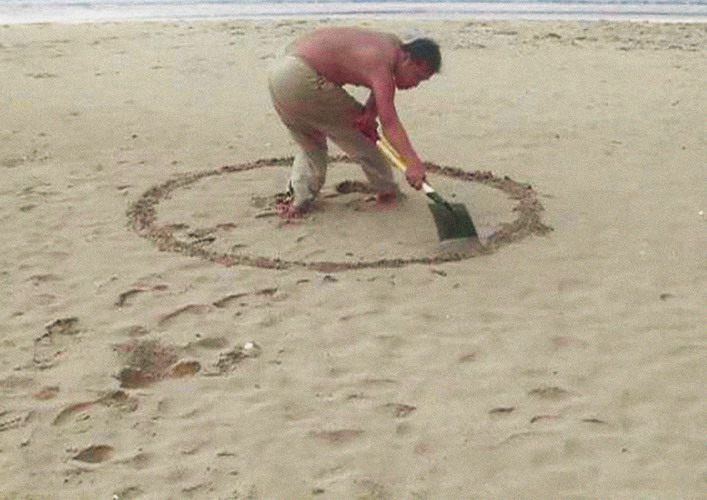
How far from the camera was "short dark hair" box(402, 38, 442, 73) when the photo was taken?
5.69m

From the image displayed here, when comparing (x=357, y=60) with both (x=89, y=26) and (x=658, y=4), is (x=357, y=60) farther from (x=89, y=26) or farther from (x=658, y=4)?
(x=658, y=4)

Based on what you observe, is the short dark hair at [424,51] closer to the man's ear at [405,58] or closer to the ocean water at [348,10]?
the man's ear at [405,58]

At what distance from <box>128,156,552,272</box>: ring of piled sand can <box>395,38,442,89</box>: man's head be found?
839 millimetres

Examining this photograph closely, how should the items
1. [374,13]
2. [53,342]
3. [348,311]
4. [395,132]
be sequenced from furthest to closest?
1. [374,13]
2. [395,132]
3. [348,311]
4. [53,342]

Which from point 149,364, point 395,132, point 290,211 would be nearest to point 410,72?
point 395,132

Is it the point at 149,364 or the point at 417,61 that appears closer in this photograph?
the point at 149,364

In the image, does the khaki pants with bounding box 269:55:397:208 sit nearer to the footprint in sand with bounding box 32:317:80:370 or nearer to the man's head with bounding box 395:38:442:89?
the man's head with bounding box 395:38:442:89

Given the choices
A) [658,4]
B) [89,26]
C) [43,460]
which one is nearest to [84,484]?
[43,460]

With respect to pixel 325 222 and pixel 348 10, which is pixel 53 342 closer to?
pixel 325 222

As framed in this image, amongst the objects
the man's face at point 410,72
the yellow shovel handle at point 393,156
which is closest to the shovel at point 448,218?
the yellow shovel handle at point 393,156

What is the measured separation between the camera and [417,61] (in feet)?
18.7

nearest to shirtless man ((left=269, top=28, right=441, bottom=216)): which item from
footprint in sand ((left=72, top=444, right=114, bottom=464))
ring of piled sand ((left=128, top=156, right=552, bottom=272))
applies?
ring of piled sand ((left=128, top=156, right=552, bottom=272))

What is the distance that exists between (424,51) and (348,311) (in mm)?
1537

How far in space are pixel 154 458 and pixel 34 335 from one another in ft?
3.94
